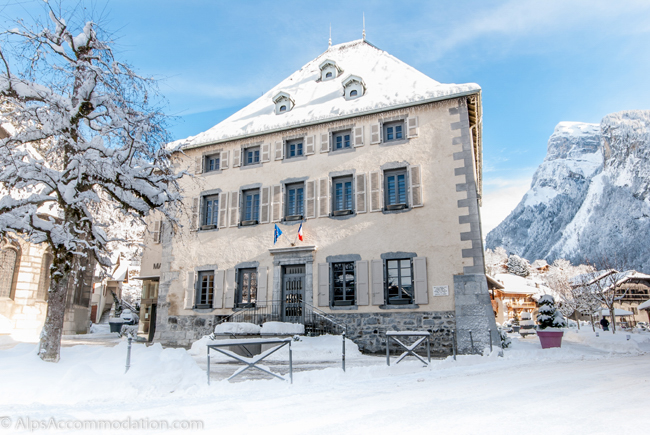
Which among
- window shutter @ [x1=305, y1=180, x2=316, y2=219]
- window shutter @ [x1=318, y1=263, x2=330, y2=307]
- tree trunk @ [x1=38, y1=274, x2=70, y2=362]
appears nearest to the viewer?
tree trunk @ [x1=38, y1=274, x2=70, y2=362]

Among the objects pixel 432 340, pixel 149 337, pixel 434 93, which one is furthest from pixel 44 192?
pixel 149 337

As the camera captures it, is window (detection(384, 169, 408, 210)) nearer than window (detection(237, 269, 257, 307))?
Yes

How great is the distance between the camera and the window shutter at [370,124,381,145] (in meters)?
15.8

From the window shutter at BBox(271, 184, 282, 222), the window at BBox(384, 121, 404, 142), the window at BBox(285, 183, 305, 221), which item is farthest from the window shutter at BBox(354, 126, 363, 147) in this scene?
the window shutter at BBox(271, 184, 282, 222)

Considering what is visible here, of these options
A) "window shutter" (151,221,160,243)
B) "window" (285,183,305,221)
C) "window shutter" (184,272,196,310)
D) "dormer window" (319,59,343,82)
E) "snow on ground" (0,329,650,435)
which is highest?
"dormer window" (319,59,343,82)

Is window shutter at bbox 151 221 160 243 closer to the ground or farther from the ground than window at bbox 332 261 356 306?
farther from the ground

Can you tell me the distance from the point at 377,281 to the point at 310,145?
5.79 meters

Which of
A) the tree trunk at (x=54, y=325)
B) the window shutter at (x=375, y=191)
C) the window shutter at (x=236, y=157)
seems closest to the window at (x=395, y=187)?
the window shutter at (x=375, y=191)

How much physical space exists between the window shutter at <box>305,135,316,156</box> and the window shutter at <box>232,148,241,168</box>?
3015 mm

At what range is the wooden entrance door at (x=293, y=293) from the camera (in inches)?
615

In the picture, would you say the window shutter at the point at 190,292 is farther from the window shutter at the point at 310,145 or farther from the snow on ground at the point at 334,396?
the snow on ground at the point at 334,396

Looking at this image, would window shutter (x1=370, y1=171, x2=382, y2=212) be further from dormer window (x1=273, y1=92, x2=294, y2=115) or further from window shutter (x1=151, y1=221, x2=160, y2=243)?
window shutter (x1=151, y1=221, x2=160, y2=243)

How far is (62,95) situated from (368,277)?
10.1m

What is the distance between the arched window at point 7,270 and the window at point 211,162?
826 centimetres
